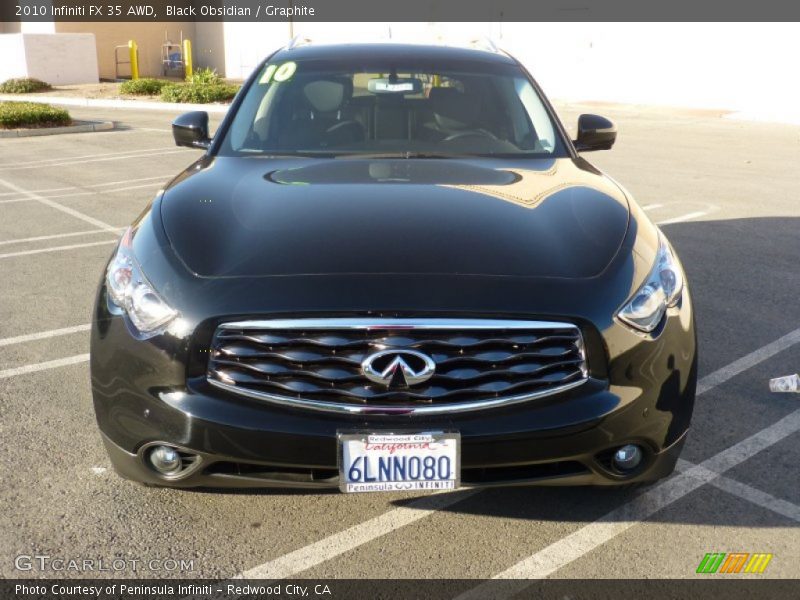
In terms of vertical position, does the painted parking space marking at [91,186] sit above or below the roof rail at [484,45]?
below

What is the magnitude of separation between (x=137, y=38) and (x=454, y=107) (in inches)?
1311

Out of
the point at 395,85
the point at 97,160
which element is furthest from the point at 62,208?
the point at 395,85

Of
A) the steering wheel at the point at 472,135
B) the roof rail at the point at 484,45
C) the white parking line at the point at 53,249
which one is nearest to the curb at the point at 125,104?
the white parking line at the point at 53,249

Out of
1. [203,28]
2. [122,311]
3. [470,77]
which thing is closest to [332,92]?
[470,77]

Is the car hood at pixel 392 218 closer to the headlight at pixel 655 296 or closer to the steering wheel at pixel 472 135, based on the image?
the headlight at pixel 655 296

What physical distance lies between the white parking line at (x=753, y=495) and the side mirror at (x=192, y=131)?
2.87 meters

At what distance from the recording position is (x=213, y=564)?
285 centimetres

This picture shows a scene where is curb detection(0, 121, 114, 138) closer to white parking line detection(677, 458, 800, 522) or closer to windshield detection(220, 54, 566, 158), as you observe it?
windshield detection(220, 54, 566, 158)

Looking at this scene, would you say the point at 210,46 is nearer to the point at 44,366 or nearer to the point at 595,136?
the point at 44,366

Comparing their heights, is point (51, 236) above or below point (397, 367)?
below

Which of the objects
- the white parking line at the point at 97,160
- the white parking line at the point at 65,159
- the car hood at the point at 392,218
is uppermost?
the car hood at the point at 392,218

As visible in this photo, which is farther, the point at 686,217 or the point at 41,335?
the point at 686,217

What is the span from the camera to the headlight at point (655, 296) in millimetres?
2795

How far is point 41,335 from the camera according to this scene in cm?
500
